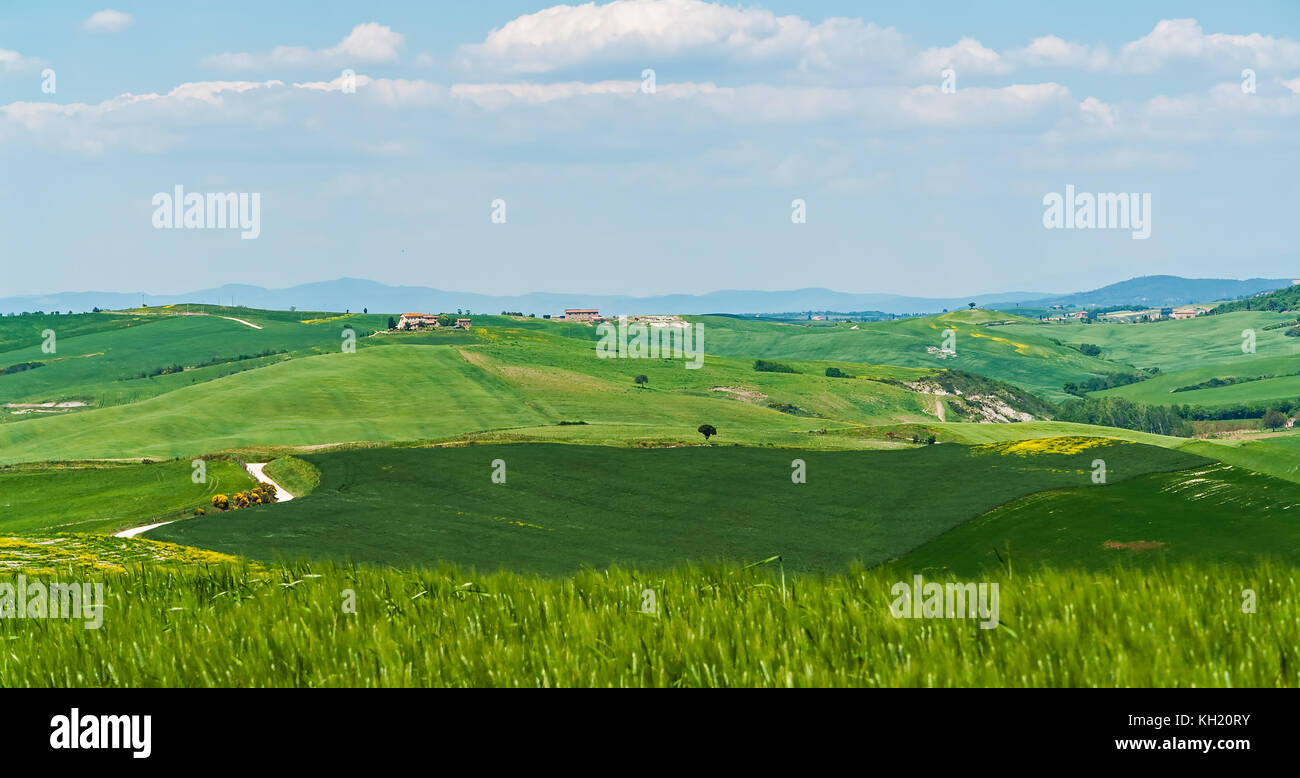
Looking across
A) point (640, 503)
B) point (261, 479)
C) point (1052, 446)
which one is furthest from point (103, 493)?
point (1052, 446)

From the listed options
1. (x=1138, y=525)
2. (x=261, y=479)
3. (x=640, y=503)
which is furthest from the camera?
(x=261, y=479)

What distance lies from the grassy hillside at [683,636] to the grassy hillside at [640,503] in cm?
3372

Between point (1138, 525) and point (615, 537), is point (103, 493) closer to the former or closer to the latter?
point (615, 537)

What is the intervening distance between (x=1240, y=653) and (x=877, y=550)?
1788 inches

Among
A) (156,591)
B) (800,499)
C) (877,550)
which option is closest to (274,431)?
(800,499)

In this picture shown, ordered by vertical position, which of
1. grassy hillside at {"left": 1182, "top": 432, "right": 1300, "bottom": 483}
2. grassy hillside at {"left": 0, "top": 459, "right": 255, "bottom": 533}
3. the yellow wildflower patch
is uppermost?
grassy hillside at {"left": 1182, "top": 432, "right": 1300, "bottom": 483}

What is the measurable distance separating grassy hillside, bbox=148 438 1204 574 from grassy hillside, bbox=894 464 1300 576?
137 inches

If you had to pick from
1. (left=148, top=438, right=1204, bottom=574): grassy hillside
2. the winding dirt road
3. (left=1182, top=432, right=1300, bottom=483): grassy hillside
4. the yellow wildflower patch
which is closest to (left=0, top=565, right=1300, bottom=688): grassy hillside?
(left=148, top=438, right=1204, bottom=574): grassy hillside

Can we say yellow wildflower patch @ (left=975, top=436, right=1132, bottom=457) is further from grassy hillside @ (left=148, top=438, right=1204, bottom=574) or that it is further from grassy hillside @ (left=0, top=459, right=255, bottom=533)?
grassy hillside @ (left=0, top=459, right=255, bottom=533)

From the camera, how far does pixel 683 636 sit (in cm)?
837

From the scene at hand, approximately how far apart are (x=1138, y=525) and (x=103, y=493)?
225 feet

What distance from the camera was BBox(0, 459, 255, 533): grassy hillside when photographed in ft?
212

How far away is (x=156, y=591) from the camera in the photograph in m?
12.2
